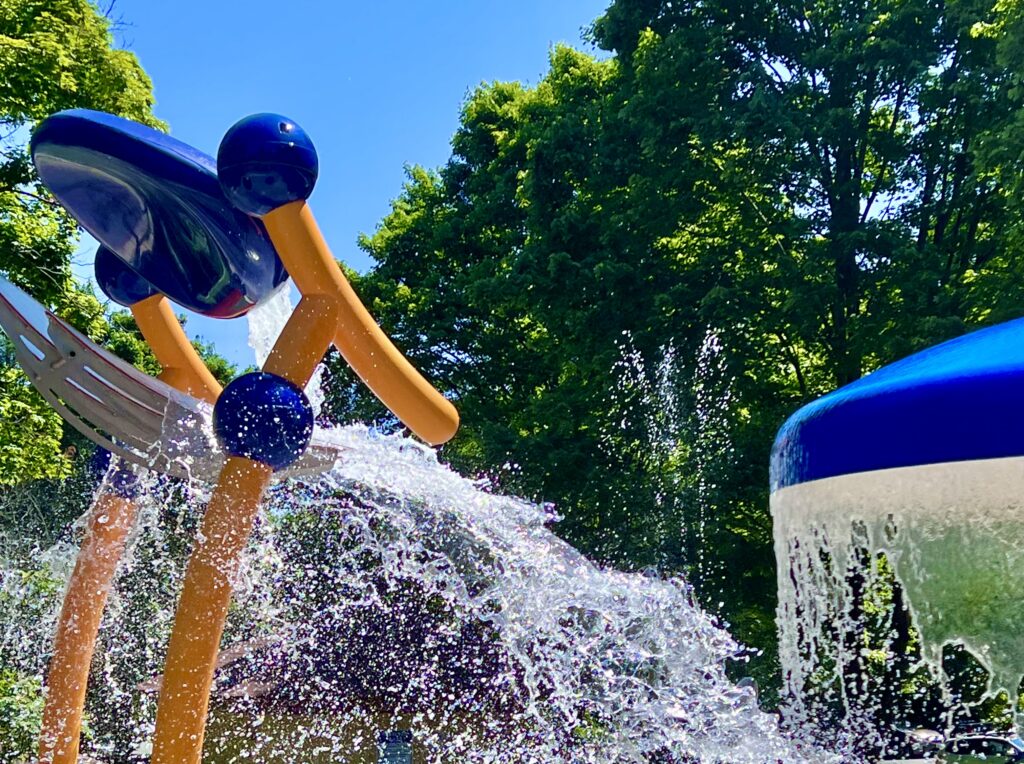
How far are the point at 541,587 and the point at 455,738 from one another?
698cm

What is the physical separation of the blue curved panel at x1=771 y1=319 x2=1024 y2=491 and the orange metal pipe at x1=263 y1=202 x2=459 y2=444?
1.43 m

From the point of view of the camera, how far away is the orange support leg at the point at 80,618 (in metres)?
4.91

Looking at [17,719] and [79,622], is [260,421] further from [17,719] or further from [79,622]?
[17,719]

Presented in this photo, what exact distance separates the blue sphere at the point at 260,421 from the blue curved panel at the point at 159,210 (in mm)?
883

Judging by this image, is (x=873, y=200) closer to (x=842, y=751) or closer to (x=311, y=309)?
(x=842, y=751)

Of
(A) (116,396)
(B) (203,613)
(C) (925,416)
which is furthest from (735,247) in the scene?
(B) (203,613)

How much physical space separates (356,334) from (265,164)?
2.44 feet

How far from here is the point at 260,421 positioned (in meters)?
3.54

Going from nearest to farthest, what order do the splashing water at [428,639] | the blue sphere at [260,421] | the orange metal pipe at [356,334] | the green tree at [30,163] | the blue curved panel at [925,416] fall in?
the blue curved panel at [925,416], the blue sphere at [260,421], the orange metal pipe at [356,334], the splashing water at [428,639], the green tree at [30,163]

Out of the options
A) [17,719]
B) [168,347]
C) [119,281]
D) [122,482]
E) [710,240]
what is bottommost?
[17,719]

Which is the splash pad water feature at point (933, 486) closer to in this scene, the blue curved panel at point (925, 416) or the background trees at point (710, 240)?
the blue curved panel at point (925, 416)

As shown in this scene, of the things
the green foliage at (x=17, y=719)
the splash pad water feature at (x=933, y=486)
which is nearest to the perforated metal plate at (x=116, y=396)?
the splash pad water feature at (x=933, y=486)

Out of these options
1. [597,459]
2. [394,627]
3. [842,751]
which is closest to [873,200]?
[597,459]

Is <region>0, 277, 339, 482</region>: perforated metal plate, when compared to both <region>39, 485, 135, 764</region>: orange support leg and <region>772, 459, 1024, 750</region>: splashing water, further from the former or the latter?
<region>772, 459, 1024, 750</region>: splashing water
